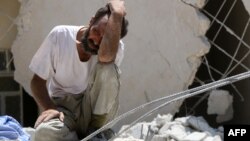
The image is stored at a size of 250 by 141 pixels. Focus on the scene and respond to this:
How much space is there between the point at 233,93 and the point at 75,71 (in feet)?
7.93

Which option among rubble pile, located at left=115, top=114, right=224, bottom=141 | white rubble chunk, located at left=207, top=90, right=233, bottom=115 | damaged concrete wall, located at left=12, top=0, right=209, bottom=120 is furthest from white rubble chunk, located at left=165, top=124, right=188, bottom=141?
white rubble chunk, located at left=207, top=90, right=233, bottom=115

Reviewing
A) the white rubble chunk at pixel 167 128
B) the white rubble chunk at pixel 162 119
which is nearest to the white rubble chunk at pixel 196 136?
the white rubble chunk at pixel 167 128

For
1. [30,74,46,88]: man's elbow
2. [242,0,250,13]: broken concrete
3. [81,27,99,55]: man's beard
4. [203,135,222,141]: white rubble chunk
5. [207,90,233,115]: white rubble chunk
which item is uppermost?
[81,27,99,55]: man's beard

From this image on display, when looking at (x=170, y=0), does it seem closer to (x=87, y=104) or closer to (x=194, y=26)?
(x=194, y=26)

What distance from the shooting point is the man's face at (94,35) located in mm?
2662

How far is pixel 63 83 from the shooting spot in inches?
116

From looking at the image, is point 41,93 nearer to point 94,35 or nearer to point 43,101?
point 43,101

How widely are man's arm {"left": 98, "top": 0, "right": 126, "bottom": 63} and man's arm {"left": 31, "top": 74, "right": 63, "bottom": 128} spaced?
35cm

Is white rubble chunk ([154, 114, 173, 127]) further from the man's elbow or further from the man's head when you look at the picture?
the man's head

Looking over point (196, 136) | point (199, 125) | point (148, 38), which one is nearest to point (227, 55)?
point (148, 38)

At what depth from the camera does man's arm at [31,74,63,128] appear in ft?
9.17

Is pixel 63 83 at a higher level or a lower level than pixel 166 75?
higher

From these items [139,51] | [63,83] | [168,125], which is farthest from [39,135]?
[139,51]

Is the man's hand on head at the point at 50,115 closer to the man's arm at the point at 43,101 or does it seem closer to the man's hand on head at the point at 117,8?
the man's arm at the point at 43,101
